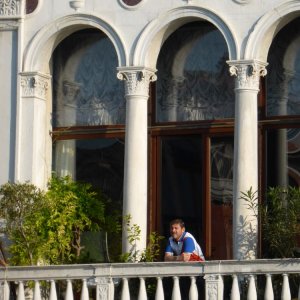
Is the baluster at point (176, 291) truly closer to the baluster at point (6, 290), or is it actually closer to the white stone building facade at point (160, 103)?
the white stone building facade at point (160, 103)

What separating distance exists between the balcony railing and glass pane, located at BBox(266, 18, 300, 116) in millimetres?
4130

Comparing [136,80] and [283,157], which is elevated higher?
[136,80]

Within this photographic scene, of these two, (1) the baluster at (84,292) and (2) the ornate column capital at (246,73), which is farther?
(2) the ornate column capital at (246,73)

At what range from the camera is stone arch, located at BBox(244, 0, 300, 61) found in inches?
1271

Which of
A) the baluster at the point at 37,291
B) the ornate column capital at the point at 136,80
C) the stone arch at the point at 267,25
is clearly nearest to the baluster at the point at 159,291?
the baluster at the point at 37,291

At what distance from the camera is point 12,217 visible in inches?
1277

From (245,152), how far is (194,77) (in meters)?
2.40

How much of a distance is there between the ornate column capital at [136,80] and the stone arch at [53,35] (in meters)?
0.43

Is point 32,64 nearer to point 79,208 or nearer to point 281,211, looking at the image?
point 79,208

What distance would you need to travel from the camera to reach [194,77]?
111 ft

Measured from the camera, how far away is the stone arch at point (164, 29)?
3281cm

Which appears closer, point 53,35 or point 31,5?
point 53,35

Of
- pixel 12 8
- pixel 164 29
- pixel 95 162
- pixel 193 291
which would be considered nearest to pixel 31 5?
pixel 12 8

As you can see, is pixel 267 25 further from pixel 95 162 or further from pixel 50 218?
pixel 50 218
